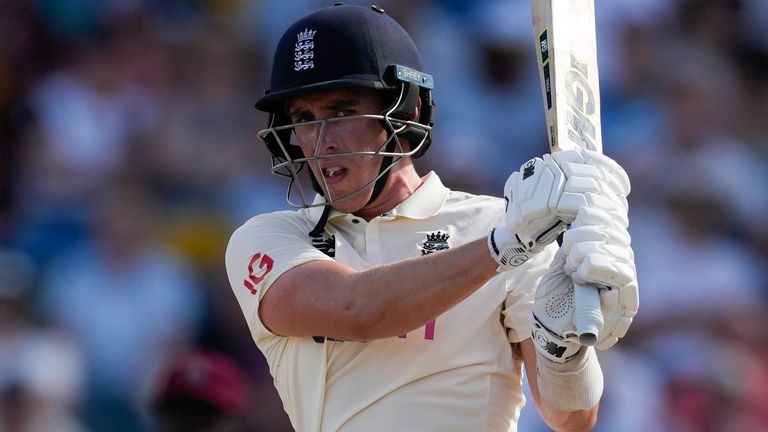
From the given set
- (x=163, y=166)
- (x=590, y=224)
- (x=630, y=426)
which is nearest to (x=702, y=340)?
(x=630, y=426)

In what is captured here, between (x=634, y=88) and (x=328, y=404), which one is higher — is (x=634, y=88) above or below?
below

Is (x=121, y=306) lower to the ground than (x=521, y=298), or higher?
lower

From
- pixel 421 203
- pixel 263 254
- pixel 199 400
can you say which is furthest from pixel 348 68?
pixel 199 400

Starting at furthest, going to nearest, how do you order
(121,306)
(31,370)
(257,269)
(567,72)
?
(121,306)
(31,370)
(257,269)
(567,72)

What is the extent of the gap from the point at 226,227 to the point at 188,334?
1.86 ft

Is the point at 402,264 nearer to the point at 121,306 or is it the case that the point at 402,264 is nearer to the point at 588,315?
the point at 588,315

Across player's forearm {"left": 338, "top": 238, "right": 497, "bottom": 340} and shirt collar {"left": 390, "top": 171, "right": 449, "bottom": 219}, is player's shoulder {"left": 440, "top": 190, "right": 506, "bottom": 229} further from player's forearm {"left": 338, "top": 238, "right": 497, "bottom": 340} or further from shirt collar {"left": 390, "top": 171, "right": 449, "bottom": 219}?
player's forearm {"left": 338, "top": 238, "right": 497, "bottom": 340}

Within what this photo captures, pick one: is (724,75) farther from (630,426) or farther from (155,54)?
(155,54)

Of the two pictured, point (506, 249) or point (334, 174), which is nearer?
Result: point (506, 249)

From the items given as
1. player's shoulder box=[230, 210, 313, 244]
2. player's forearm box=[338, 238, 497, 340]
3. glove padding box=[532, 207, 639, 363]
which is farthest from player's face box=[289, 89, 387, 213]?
glove padding box=[532, 207, 639, 363]

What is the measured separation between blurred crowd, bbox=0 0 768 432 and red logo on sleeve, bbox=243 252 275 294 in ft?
6.78

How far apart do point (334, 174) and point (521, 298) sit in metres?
0.54

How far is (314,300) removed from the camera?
2785mm

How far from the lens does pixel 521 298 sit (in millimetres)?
2803
